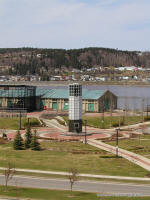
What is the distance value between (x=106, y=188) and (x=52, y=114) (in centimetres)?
6623

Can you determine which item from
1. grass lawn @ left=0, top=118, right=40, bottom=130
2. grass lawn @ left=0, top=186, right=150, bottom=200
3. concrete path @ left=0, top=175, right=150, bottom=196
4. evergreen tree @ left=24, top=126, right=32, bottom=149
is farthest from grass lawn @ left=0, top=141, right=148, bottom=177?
grass lawn @ left=0, top=118, right=40, bottom=130

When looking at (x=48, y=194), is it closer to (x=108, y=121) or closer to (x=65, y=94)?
(x=108, y=121)

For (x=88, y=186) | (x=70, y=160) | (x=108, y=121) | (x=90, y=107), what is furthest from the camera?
(x=90, y=107)

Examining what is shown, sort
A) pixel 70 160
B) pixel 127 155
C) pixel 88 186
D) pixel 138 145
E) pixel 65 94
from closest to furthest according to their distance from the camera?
pixel 88 186 → pixel 70 160 → pixel 127 155 → pixel 138 145 → pixel 65 94

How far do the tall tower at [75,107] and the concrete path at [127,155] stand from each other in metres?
9.84

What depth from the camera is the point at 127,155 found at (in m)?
59.8

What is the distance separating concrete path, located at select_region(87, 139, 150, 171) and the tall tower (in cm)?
984

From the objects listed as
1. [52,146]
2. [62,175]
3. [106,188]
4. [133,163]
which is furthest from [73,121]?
[106,188]

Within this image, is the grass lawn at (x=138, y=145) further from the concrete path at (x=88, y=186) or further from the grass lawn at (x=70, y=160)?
the concrete path at (x=88, y=186)

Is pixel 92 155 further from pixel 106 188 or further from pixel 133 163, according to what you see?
pixel 106 188

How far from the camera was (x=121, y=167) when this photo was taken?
51750 mm

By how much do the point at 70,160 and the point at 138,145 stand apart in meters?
17.2

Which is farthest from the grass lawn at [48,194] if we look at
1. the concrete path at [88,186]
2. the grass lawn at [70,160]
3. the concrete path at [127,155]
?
the concrete path at [127,155]

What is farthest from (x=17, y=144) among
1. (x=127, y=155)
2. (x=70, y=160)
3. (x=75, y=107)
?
(x=75, y=107)
